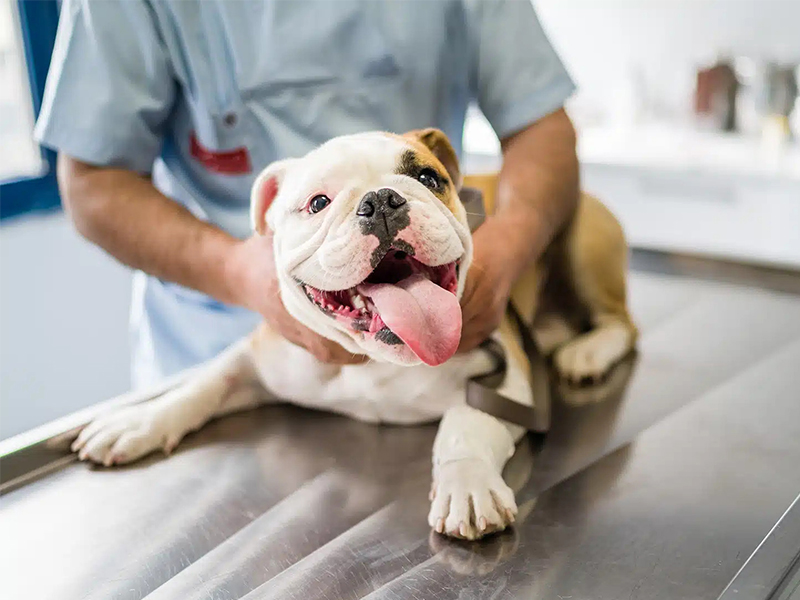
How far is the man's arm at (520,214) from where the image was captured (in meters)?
1.02

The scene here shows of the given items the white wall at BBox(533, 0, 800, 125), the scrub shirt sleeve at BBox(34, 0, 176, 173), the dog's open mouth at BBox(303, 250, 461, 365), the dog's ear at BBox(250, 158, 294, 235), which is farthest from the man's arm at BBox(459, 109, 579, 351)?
the white wall at BBox(533, 0, 800, 125)

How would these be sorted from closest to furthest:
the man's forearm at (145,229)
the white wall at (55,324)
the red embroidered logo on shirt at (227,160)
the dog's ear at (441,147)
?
the dog's ear at (441,147) → the man's forearm at (145,229) → the red embroidered logo on shirt at (227,160) → the white wall at (55,324)

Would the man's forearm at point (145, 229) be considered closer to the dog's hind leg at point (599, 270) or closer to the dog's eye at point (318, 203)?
the dog's eye at point (318, 203)

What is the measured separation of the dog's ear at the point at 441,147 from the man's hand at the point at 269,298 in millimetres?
201

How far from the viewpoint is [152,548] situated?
849mm

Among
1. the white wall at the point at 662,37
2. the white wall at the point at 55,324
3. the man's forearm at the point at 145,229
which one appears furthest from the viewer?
the white wall at the point at 662,37

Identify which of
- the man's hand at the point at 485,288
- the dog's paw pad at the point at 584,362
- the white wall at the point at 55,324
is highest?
the man's hand at the point at 485,288

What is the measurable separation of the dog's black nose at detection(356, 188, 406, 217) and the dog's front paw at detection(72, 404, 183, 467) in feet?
1.30

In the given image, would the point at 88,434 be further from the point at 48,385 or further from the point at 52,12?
the point at 52,12

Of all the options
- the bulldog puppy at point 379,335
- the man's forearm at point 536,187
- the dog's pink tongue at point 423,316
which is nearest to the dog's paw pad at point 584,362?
the bulldog puppy at point 379,335

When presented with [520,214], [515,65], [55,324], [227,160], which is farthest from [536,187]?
[55,324]

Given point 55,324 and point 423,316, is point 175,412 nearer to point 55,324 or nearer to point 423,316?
point 423,316

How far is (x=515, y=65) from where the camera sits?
130 cm

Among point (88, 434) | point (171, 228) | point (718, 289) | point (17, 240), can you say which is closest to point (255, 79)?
point (171, 228)
